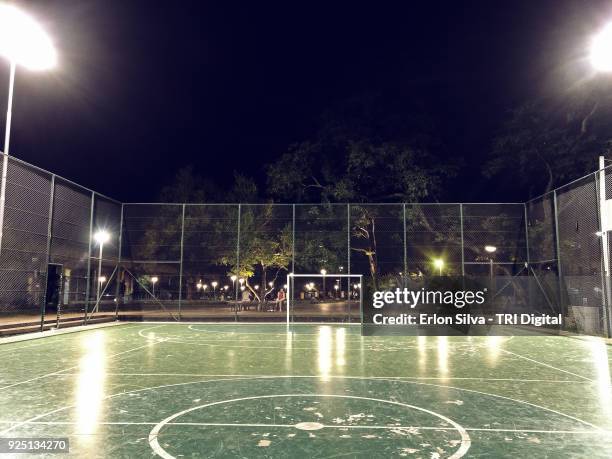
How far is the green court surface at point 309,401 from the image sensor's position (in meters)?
4.02

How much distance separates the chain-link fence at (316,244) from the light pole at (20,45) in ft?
4.92

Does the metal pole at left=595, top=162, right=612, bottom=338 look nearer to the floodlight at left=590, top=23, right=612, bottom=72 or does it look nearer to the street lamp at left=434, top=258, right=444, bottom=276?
the floodlight at left=590, top=23, right=612, bottom=72

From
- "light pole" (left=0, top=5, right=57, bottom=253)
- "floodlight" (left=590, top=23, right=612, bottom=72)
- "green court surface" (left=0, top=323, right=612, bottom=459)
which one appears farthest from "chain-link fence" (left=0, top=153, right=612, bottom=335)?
"green court surface" (left=0, top=323, right=612, bottom=459)

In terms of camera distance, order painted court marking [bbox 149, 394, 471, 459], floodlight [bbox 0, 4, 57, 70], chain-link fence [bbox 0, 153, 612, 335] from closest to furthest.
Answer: painted court marking [bbox 149, 394, 471, 459] → floodlight [bbox 0, 4, 57, 70] → chain-link fence [bbox 0, 153, 612, 335]

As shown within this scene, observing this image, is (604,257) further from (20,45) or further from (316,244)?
(20,45)

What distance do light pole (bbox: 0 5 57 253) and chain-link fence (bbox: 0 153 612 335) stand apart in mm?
1501

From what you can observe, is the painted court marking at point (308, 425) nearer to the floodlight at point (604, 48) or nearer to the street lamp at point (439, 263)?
the floodlight at point (604, 48)

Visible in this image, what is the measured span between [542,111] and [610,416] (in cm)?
1756

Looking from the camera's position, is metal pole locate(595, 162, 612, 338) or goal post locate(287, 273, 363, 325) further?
goal post locate(287, 273, 363, 325)

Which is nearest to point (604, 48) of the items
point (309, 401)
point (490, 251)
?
point (490, 251)

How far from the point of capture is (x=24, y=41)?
11188 millimetres

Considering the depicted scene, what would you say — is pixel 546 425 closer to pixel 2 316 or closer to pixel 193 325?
pixel 193 325

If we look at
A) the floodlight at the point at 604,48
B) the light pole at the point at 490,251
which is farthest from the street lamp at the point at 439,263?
the floodlight at the point at 604,48

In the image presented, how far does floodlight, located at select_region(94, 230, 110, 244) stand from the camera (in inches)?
638
